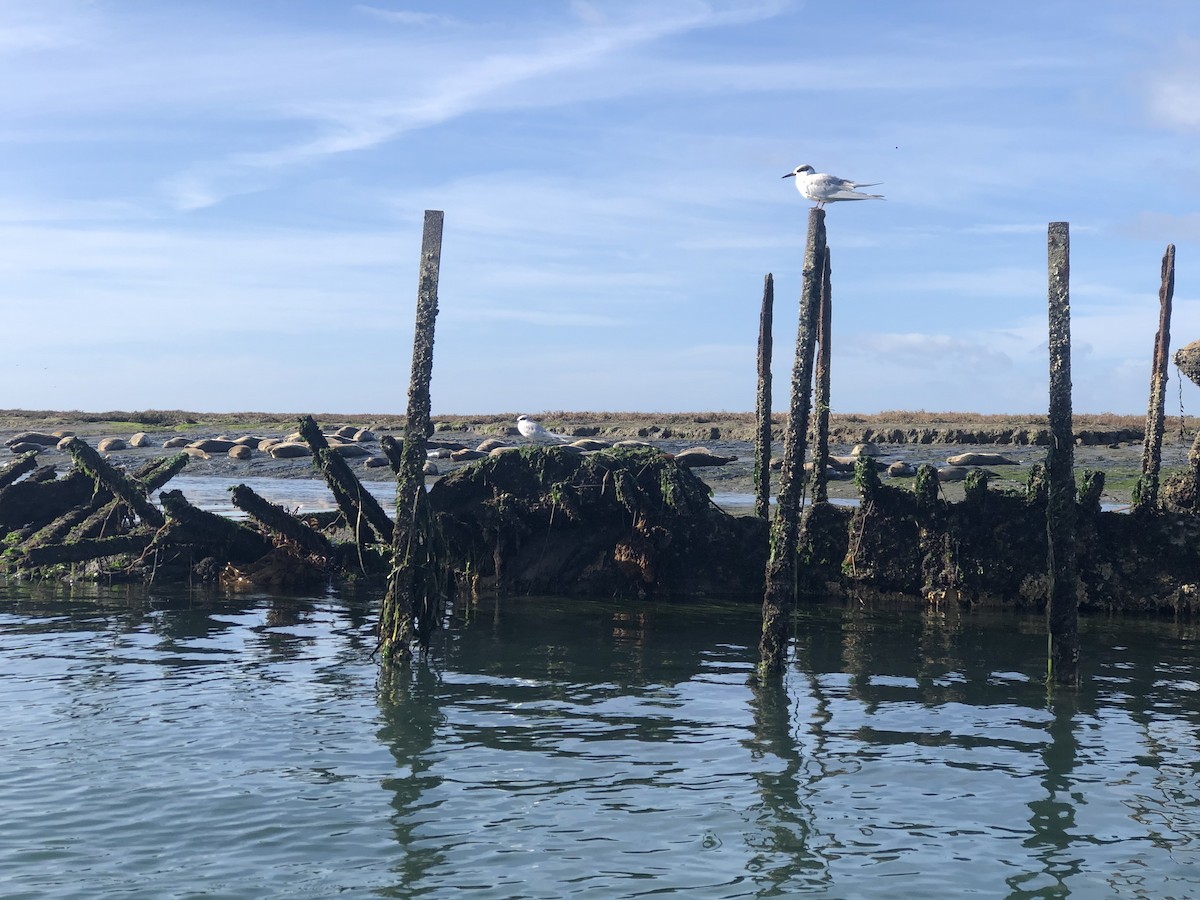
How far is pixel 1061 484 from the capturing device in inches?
538

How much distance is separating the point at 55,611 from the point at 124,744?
8.79 m

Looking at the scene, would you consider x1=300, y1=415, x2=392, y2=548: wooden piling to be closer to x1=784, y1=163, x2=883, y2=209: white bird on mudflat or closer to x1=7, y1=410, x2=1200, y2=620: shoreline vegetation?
x1=7, y1=410, x2=1200, y2=620: shoreline vegetation

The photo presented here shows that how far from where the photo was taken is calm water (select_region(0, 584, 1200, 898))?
8305 millimetres

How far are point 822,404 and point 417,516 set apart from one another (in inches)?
422

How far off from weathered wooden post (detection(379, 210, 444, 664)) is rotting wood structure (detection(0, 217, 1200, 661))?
11.1 feet

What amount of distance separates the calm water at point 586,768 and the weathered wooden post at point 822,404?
18.9 ft

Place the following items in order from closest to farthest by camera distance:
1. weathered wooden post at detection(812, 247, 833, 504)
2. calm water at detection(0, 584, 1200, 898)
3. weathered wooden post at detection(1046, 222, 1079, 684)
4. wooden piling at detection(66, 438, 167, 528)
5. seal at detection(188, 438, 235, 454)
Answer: calm water at detection(0, 584, 1200, 898) → weathered wooden post at detection(1046, 222, 1079, 684) → wooden piling at detection(66, 438, 167, 528) → weathered wooden post at detection(812, 247, 833, 504) → seal at detection(188, 438, 235, 454)

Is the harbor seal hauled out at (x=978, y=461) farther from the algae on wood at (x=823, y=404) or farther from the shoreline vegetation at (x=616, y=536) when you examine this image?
the shoreline vegetation at (x=616, y=536)

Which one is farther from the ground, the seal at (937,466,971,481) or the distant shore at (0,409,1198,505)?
the distant shore at (0,409,1198,505)

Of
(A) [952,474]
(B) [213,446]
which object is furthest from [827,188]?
(B) [213,446]

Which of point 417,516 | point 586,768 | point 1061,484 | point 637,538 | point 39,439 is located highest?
point 1061,484

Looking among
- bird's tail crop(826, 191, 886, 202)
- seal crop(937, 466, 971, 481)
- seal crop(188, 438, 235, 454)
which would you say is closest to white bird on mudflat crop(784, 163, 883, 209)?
bird's tail crop(826, 191, 886, 202)

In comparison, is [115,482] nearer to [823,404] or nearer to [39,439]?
[823,404]

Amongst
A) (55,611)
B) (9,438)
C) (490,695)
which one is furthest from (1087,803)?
(9,438)
